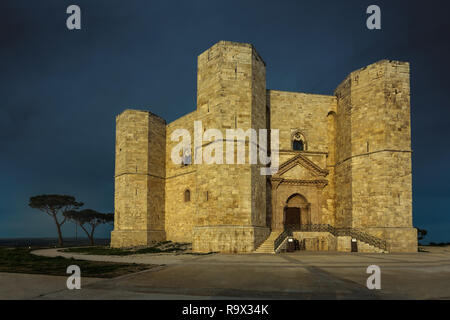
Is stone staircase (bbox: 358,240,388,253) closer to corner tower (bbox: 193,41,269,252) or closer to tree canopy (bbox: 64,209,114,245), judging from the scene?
corner tower (bbox: 193,41,269,252)

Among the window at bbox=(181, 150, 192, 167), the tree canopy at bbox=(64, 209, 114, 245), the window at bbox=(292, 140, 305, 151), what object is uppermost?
the window at bbox=(292, 140, 305, 151)

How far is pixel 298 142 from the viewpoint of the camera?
26047 mm

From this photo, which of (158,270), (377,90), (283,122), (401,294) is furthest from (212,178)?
(401,294)

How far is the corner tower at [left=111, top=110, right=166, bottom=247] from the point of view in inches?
1107

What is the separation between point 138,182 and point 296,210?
520 inches

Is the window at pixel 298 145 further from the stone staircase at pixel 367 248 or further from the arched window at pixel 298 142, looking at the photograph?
the stone staircase at pixel 367 248

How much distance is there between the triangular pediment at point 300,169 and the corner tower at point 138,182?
11.5 metres

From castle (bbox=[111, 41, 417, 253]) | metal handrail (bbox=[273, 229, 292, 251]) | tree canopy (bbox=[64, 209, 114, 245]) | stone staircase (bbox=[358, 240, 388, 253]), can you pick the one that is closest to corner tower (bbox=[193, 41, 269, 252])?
castle (bbox=[111, 41, 417, 253])

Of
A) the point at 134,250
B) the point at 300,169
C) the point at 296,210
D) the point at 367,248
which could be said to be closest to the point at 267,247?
the point at 367,248

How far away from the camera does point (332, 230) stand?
75.3ft

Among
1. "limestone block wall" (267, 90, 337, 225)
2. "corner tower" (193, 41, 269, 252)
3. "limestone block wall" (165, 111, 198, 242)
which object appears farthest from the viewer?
"limestone block wall" (165, 111, 198, 242)

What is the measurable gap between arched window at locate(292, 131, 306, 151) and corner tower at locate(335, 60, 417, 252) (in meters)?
3.28
